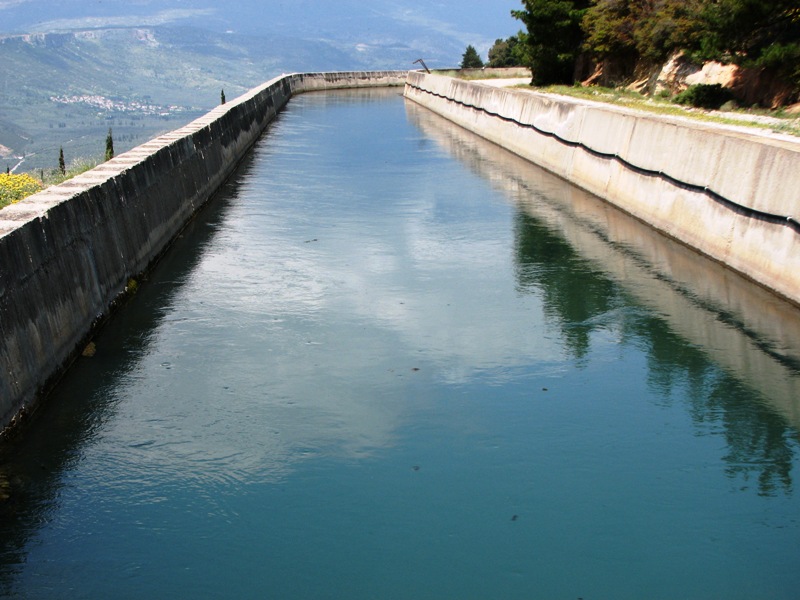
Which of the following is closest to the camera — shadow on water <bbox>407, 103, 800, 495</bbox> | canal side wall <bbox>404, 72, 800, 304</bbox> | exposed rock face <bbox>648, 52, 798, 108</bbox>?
shadow on water <bbox>407, 103, 800, 495</bbox>

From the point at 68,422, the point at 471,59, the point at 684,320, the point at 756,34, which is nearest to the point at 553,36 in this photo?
the point at 756,34

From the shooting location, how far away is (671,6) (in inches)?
1280

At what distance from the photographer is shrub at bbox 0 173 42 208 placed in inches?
623

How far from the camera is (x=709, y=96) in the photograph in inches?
1093

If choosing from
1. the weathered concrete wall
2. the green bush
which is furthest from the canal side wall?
the weathered concrete wall

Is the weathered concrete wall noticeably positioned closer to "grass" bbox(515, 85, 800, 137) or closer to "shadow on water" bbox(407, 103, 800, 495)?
"shadow on water" bbox(407, 103, 800, 495)

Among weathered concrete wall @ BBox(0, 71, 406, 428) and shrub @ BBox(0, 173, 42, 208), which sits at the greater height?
weathered concrete wall @ BBox(0, 71, 406, 428)

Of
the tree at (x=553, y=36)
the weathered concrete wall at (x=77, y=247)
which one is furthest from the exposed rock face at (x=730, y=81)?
the weathered concrete wall at (x=77, y=247)

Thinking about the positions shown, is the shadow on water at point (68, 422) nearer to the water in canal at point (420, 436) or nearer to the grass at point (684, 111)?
the water in canal at point (420, 436)

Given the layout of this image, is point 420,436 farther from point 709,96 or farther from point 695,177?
point 709,96

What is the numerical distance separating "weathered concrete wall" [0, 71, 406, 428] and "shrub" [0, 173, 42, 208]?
186cm

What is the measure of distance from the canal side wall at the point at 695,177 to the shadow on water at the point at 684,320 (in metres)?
0.32

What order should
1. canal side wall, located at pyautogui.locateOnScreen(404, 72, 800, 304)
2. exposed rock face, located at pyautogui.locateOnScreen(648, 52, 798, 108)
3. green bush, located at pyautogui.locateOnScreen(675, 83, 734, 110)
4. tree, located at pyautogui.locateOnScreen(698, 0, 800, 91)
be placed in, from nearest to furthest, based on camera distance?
canal side wall, located at pyautogui.locateOnScreen(404, 72, 800, 304) → tree, located at pyautogui.locateOnScreen(698, 0, 800, 91) → exposed rock face, located at pyautogui.locateOnScreen(648, 52, 798, 108) → green bush, located at pyautogui.locateOnScreen(675, 83, 734, 110)

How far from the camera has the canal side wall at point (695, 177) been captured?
12852 millimetres
